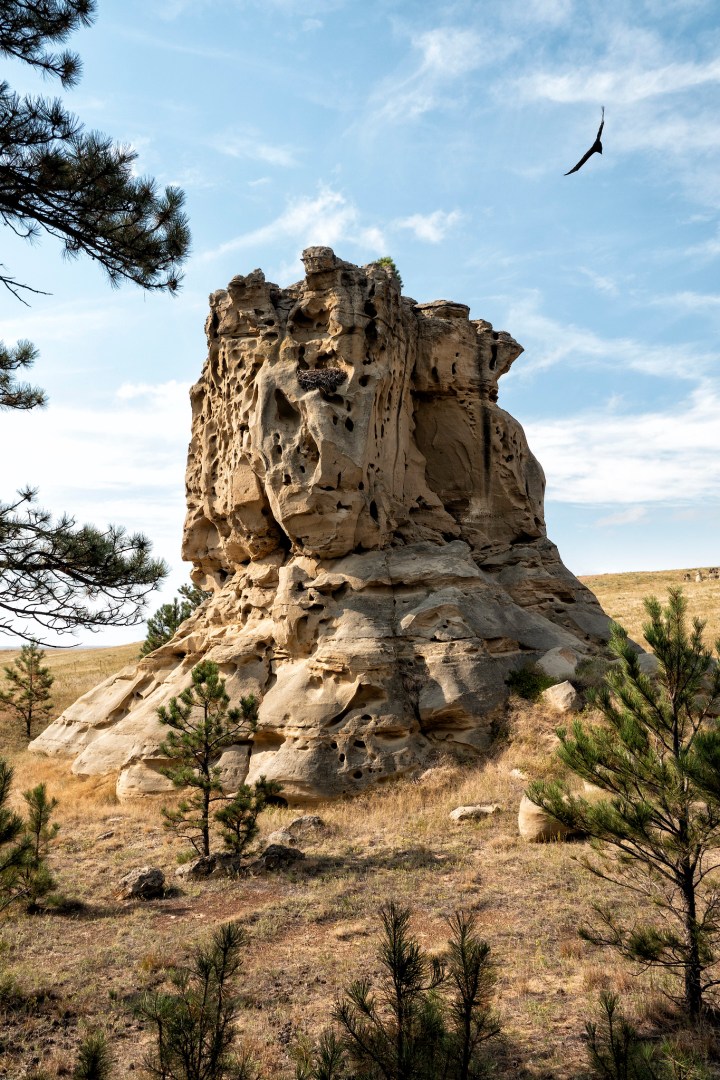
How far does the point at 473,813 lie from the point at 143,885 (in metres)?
6.40

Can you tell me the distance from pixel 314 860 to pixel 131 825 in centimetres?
557

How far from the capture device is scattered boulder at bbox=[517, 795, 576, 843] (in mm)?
12914

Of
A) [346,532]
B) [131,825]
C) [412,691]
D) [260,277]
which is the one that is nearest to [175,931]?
[131,825]

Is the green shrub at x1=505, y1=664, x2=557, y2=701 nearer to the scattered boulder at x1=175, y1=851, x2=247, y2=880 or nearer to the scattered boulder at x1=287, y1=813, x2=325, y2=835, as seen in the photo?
the scattered boulder at x1=287, y1=813, x2=325, y2=835

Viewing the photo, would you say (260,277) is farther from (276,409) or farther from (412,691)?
(412,691)

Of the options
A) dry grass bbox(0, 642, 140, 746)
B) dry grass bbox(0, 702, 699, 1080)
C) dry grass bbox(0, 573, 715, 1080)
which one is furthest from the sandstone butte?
dry grass bbox(0, 642, 140, 746)

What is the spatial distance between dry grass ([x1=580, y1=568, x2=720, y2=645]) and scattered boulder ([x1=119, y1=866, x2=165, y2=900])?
23760 millimetres

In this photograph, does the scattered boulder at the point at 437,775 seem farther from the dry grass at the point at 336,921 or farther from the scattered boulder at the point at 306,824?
the scattered boulder at the point at 306,824

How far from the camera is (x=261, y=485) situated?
68.2 feet

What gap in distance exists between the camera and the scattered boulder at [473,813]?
1436cm

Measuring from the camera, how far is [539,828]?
12938 millimetres

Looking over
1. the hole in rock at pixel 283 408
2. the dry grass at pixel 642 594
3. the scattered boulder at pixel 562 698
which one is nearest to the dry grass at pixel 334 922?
the scattered boulder at pixel 562 698

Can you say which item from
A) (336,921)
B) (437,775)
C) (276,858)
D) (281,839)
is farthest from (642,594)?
(336,921)

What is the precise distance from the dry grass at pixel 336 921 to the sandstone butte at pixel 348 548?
1.60m
